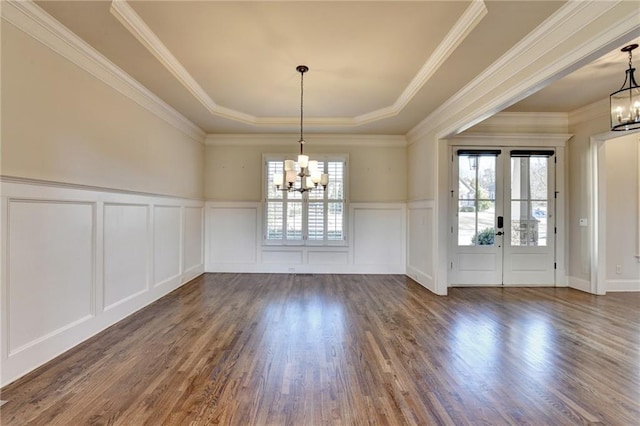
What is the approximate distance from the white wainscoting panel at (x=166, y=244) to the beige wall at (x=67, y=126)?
0.45m

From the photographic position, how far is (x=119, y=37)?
8.62 feet

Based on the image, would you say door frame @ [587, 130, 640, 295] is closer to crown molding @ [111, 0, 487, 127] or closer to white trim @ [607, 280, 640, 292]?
white trim @ [607, 280, 640, 292]

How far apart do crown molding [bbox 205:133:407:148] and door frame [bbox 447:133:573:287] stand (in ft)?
4.30

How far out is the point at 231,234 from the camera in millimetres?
6086

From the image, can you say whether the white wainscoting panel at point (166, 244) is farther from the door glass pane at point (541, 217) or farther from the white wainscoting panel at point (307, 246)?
the door glass pane at point (541, 217)

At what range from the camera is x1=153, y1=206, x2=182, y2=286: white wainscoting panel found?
13.8ft

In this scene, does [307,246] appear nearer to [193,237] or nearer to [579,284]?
[193,237]

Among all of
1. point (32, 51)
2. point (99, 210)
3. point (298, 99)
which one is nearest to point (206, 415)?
point (99, 210)

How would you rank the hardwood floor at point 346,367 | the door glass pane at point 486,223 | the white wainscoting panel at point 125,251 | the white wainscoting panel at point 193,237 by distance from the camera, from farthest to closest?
1. the white wainscoting panel at point 193,237
2. the door glass pane at point 486,223
3. the white wainscoting panel at point 125,251
4. the hardwood floor at point 346,367

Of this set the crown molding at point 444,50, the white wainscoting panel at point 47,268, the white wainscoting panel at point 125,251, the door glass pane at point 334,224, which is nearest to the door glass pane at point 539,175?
the crown molding at point 444,50

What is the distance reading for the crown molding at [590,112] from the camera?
4432 millimetres

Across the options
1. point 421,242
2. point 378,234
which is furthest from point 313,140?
point 421,242

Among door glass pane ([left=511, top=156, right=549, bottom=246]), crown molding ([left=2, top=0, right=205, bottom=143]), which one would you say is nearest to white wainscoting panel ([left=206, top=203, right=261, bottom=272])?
crown molding ([left=2, top=0, right=205, bottom=143])

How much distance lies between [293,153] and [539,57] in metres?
4.29
